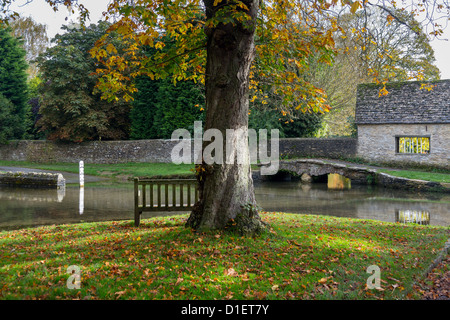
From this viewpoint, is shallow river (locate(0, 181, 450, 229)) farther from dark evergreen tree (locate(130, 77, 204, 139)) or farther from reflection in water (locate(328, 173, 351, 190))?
dark evergreen tree (locate(130, 77, 204, 139))

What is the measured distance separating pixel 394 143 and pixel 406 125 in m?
1.51

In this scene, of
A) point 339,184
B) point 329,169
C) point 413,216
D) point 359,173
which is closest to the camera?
point 413,216

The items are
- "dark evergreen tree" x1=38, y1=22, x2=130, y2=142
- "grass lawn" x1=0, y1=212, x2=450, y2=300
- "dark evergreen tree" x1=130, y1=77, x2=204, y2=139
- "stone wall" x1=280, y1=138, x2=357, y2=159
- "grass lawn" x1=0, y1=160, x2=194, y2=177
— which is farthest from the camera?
"dark evergreen tree" x1=130, y1=77, x2=204, y2=139

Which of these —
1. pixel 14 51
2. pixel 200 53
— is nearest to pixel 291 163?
pixel 200 53

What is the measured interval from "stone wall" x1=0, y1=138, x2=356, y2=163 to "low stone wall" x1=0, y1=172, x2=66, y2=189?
11.2 meters

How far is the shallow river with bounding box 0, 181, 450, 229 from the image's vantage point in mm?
12008

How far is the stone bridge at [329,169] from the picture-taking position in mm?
24109

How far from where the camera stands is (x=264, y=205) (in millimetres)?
15188

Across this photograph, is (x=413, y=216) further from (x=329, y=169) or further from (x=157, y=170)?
(x=157, y=170)

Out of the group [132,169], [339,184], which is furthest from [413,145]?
[132,169]

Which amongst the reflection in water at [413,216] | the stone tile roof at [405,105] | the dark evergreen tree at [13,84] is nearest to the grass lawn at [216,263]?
the reflection in water at [413,216]

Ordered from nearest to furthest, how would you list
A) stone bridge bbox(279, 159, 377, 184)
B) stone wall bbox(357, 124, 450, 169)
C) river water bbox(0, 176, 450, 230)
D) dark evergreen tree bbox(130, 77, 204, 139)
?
river water bbox(0, 176, 450, 230), stone bridge bbox(279, 159, 377, 184), stone wall bbox(357, 124, 450, 169), dark evergreen tree bbox(130, 77, 204, 139)

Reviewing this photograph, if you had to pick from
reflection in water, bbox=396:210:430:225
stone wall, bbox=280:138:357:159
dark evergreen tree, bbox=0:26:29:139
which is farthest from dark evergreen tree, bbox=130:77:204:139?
reflection in water, bbox=396:210:430:225
